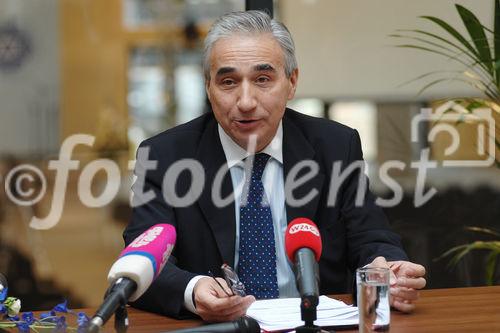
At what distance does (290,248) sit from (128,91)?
7.71ft

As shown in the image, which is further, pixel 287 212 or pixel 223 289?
pixel 287 212

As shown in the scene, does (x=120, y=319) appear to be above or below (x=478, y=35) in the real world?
below

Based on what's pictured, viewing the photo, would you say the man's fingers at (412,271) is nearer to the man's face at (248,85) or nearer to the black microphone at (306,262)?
the black microphone at (306,262)

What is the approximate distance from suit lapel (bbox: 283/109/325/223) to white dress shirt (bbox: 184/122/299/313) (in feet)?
0.07

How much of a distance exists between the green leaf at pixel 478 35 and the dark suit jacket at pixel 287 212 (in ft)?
2.98

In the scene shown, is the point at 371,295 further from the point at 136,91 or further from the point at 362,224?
the point at 136,91

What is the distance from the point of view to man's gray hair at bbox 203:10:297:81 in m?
2.45

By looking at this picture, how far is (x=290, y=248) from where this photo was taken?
169 cm

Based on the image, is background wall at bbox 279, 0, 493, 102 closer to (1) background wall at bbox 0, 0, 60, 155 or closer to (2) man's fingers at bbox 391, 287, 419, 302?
(1) background wall at bbox 0, 0, 60, 155

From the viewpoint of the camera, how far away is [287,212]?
8.08 feet

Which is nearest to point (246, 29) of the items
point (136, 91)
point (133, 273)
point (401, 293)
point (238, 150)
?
point (238, 150)

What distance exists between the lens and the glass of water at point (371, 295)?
1.85 metres

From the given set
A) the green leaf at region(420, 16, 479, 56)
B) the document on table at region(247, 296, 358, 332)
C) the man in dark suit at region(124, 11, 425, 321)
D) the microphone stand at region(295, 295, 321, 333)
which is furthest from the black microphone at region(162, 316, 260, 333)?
the green leaf at region(420, 16, 479, 56)

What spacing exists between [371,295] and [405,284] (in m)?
0.27
